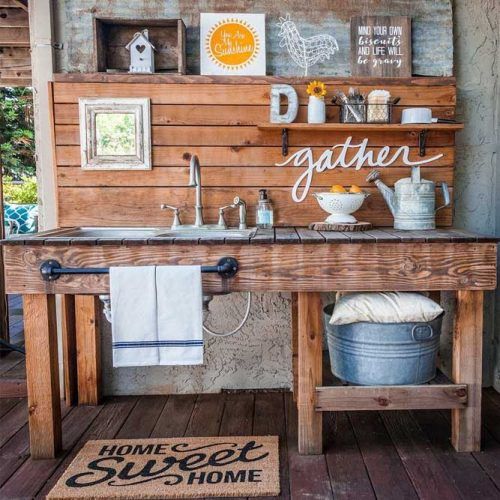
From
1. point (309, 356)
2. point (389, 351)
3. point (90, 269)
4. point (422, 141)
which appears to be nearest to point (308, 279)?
point (309, 356)

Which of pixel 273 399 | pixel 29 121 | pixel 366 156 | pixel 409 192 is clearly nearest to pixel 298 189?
pixel 366 156

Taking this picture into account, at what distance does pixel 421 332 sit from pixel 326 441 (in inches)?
25.0

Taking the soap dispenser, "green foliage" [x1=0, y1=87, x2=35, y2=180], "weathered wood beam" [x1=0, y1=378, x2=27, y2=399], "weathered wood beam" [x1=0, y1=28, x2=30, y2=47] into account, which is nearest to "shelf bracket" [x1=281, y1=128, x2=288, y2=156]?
the soap dispenser

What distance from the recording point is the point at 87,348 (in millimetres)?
2508

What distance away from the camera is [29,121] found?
9938 mm

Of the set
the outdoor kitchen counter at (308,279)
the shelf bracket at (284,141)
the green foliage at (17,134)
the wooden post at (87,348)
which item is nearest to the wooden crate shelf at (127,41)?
the shelf bracket at (284,141)

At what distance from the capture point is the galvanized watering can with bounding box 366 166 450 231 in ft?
7.36

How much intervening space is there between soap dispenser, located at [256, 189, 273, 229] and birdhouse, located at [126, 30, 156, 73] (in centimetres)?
83

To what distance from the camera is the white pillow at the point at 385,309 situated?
1897 mm

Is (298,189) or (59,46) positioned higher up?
(59,46)

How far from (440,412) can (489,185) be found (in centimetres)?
121

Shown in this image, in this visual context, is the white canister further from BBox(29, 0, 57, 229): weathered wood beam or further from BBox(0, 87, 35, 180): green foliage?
BBox(0, 87, 35, 180): green foliage

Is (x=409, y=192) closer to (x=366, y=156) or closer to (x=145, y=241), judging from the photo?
(x=366, y=156)

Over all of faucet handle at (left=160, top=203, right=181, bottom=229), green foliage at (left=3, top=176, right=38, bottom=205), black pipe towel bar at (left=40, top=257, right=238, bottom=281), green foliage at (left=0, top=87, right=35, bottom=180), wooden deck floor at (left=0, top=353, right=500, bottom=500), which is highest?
green foliage at (left=0, top=87, right=35, bottom=180)
